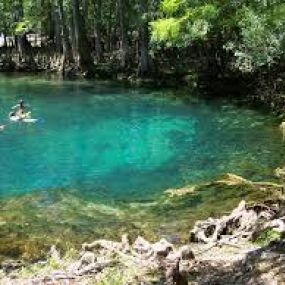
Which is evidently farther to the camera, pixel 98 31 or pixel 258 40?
pixel 98 31

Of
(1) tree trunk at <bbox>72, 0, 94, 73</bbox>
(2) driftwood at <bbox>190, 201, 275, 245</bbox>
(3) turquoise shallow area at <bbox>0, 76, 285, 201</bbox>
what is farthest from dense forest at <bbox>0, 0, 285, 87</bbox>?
(2) driftwood at <bbox>190, 201, 275, 245</bbox>

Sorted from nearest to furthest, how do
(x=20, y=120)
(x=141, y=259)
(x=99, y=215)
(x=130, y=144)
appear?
(x=141, y=259)
(x=99, y=215)
(x=130, y=144)
(x=20, y=120)

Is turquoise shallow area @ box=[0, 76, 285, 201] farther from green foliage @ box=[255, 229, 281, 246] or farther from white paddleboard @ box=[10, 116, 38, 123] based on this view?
green foliage @ box=[255, 229, 281, 246]

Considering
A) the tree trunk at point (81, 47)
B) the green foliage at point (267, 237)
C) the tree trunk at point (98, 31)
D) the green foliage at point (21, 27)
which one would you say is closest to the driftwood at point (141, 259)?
the green foliage at point (267, 237)

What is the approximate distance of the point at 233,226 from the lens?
10.3 m

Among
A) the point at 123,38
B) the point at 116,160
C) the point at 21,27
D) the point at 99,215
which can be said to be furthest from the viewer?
the point at 21,27

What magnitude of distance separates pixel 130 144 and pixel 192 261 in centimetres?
1481

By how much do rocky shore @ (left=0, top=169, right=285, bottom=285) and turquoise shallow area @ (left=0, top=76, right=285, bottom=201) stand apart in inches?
208

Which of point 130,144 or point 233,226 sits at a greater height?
point 233,226

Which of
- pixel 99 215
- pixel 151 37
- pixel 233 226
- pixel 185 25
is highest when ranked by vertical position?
pixel 185 25

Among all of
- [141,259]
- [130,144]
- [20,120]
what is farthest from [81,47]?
[141,259]

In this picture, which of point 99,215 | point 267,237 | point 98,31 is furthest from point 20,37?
point 267,237

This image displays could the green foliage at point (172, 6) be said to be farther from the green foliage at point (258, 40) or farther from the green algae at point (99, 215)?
the green algae at point (99, 215)

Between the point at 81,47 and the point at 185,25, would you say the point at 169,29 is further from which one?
the point at 81,47
